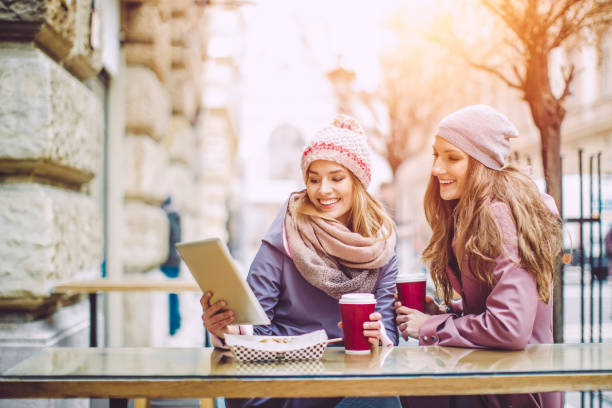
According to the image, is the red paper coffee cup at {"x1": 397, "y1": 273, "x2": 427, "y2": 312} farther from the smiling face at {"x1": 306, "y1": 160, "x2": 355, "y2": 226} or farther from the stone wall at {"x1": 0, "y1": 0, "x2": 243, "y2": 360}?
the stone wall at {"x1": 0, "y1": 0, "x2": 243, "y2": 360}

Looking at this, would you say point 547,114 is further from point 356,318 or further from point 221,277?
point 221,277

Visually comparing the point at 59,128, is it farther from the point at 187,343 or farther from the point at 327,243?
the point at 187,343

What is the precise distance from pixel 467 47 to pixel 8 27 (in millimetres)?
2599

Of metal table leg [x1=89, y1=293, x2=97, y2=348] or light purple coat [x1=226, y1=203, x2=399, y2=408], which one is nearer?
light purple coat [x1=226, y1=203, x2=399, y2=408]

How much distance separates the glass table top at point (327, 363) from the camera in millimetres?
1422

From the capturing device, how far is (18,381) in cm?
138

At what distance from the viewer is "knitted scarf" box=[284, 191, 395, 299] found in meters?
2.06

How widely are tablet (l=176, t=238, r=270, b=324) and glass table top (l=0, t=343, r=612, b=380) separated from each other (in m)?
0.15

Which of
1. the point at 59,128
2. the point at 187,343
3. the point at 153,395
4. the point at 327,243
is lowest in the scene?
the point at 187,343

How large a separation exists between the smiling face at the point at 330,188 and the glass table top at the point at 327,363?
0.69 metres

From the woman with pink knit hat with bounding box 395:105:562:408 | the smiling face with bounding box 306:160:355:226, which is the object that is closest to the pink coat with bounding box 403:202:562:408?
the woman with pink knit hat with bounding box 395:105:562:408

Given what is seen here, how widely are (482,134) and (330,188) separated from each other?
644 millimetres

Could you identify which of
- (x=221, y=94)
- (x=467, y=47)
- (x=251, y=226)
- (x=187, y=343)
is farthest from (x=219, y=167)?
(x=251, y=226)

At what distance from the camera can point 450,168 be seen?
2004 millimetres
